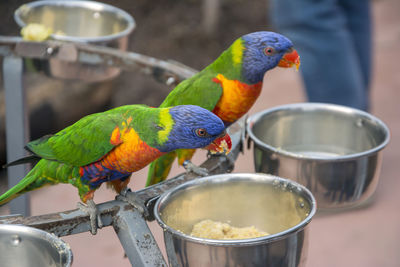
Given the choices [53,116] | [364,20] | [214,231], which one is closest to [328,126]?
[214,231]

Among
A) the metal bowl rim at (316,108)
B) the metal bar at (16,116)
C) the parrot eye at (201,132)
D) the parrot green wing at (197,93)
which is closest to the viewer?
the parrot eye at (201,132)

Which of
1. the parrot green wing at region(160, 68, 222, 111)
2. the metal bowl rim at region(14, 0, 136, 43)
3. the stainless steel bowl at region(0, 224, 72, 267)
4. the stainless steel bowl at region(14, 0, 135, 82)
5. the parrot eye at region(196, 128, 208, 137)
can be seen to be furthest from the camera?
the stainless steel bowl at region(14, 0, 135, 82)

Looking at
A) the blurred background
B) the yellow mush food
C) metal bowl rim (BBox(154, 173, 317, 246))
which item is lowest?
the blurred background

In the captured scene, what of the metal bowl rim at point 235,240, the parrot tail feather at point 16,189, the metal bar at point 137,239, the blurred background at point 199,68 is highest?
the metal bowl rim at point 235,240

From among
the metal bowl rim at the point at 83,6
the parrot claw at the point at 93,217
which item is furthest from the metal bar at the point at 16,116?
the parrot claw at the point at 93,217

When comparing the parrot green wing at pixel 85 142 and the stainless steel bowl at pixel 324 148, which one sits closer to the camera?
the parrot green wing at pixel 85 142

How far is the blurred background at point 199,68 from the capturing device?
2.03 meters

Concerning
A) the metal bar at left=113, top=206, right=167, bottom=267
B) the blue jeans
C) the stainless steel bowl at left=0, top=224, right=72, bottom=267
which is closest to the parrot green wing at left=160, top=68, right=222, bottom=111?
the metal bar at left=113, top=206, right=167, bottom=267

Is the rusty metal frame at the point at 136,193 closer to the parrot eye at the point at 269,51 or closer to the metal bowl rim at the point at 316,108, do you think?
the metal bowl rim at the point at 316,108

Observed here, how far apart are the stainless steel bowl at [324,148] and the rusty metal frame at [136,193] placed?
0.23ft

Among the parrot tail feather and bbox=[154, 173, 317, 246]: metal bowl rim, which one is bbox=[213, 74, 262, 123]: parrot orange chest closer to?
bbox=[154, 173, 317, 246]: metal bowl rim

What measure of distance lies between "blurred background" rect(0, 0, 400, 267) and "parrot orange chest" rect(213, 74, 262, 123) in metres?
0.53

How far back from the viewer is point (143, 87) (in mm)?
2994

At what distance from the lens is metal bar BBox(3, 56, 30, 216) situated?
4.30 ft
